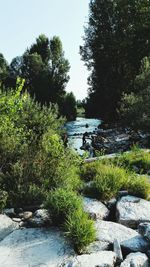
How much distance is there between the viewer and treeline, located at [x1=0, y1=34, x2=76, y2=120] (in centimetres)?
5116

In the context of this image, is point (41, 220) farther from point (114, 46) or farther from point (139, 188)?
point (114, 46)

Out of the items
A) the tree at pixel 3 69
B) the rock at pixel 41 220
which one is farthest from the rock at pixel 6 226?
the tree at pixel 3 69

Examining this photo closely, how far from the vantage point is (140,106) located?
19.9m

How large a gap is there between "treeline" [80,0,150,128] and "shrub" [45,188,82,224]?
3282cm

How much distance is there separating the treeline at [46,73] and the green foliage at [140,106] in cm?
2796

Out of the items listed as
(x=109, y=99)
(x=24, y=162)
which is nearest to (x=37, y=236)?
(x=24, y=162)

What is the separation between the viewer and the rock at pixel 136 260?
16.4 feet

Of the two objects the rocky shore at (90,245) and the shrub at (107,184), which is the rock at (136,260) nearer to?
the rocky shore at (90,245)

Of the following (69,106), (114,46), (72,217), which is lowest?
(72,217)

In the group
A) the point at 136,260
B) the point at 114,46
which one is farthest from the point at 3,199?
the point at 114,46

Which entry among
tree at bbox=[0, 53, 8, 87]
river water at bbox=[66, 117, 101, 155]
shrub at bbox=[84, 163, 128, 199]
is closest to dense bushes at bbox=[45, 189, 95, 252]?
shrub at bbox=[84, 163, 128, 199]

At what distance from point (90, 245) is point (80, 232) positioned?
24cm

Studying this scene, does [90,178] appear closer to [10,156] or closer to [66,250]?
[10,156]

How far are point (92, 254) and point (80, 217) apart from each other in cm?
57
